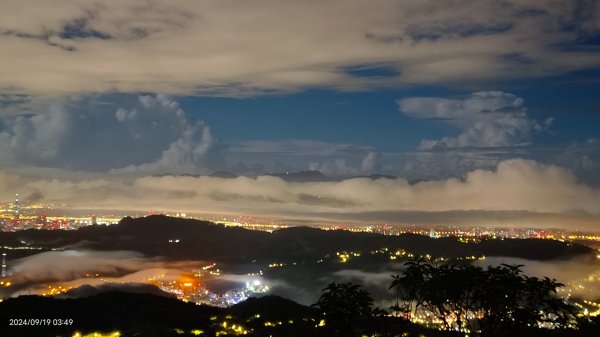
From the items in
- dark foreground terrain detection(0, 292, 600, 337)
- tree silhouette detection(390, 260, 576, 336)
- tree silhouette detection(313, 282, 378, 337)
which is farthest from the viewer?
dark foreground terrain detection(0, 292, 600, 337)

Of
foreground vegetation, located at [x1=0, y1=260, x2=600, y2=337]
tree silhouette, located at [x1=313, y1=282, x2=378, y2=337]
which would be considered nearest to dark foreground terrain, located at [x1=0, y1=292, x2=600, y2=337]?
foreground vegetation, located at [x1=0, y1=260, x2=600, y2=337]

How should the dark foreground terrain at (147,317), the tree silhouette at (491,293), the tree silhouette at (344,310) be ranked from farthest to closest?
1. the dark foreground terrain at (147,317)
2. the tree silhouette at (491,293)
3. the tree silhouette at (344,310)

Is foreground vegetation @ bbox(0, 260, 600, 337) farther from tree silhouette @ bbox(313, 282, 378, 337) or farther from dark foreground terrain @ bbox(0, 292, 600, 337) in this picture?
dark foreground terrain @ bbox(0, 292, 600, 337)

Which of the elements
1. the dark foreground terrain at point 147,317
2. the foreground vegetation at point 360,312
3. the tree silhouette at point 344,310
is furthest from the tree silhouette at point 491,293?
the dark foreground terrain at point 147,317

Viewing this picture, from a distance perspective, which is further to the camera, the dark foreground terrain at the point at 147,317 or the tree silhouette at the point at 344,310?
the dark foreground terrain at the point at 147,317

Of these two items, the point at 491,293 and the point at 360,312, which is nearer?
the point at 360,312

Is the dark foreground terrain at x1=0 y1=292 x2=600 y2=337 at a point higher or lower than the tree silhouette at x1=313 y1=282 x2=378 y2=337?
lower

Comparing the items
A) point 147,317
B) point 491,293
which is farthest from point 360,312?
point 147,317

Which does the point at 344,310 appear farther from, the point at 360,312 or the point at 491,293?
the point at 491,293

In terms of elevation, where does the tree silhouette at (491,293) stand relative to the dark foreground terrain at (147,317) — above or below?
above

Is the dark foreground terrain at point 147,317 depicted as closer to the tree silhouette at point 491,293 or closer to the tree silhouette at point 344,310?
the tree silhouette at point 491,293

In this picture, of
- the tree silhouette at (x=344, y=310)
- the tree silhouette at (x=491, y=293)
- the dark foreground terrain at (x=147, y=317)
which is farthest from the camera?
the dark foreground terrain at (x=147, y=317)
